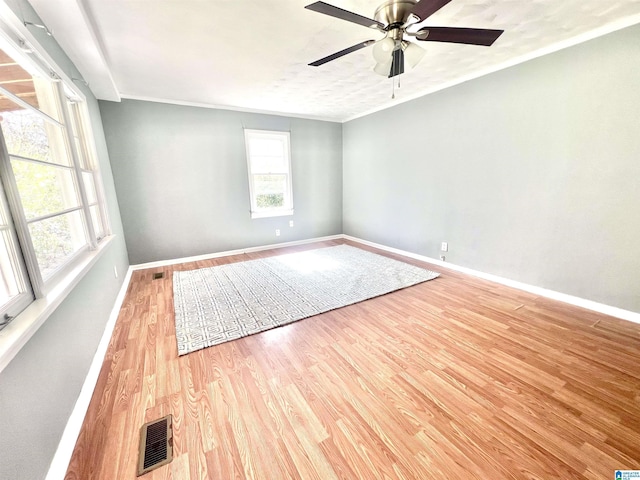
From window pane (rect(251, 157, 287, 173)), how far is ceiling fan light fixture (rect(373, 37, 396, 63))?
313 cm

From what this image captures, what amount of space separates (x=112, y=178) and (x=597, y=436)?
16.9 feet

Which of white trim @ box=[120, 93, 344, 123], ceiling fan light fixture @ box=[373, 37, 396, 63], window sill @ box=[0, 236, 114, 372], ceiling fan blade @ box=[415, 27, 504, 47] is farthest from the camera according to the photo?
white trim @ box=[120, 93, 344, 123]

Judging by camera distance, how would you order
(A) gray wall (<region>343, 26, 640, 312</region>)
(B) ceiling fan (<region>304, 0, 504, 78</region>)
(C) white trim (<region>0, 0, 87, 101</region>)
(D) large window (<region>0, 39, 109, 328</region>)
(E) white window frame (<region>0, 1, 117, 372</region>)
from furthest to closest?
(A) gray wall (<region>343, 26, 640, 312</region>) < (B) ceiling fan (<region>304, 0, 504, 78</region>) < (C) white trim (<region>0, 0, 87, 101</region>) < (D) large window (<region>0, 39, 109, 328</region>) < (E) white window frame (<region>0, 1, 117, 372</region>)

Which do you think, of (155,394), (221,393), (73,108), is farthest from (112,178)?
(221,393)

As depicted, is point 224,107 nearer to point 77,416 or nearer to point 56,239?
point 56,239

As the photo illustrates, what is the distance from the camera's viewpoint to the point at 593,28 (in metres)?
2.15

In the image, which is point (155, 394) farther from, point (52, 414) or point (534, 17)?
point (534, 17)

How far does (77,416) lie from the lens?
1366 mm

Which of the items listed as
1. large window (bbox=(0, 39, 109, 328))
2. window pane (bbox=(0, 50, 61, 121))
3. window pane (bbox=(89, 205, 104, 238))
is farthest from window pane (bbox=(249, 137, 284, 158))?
window pane (bbox=(0, 50, 61, 121))

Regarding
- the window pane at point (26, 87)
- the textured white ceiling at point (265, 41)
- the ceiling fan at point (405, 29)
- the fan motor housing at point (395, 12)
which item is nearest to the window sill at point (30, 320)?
the window pane at point (26, 87)

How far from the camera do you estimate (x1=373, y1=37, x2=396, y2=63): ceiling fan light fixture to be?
1736 mm

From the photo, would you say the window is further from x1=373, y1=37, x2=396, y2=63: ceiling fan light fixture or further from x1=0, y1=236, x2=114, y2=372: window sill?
x1=0, y1=236, x2=114, y2=372: window sill

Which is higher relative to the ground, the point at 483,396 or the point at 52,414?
the point at 52,414

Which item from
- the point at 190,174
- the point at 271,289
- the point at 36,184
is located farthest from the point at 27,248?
the point at 190,174
